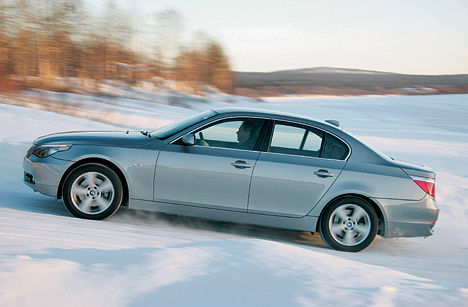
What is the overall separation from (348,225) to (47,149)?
3734 millimetres

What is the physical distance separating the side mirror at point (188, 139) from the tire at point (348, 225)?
5.86 ft

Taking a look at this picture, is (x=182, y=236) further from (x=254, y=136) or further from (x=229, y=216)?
(x=254, y=136)

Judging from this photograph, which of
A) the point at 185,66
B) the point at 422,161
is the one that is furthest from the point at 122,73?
the point at 422,161

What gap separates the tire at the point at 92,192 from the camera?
610cm

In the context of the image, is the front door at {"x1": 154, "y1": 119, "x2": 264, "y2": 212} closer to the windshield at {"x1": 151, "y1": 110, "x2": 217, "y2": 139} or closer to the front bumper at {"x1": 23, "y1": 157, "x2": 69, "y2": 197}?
the windshield at {"x1": 151, "y1": 110, "x2": 217, "y2": 139}

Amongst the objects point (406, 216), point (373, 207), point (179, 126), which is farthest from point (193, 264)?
point (406, 216)

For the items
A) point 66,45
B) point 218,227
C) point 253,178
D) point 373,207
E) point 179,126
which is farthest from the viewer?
point 66,45

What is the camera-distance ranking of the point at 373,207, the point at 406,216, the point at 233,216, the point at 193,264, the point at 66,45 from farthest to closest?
1. the point at 66,45
2. the point at 373,207
3. the point at 406,216
4. the point at 233,216
5. the point at 193,264

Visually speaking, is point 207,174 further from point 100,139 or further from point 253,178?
point 100,139

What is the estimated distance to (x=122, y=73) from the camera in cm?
2698

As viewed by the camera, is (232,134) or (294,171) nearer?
(294,171)

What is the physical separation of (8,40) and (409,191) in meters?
20.7

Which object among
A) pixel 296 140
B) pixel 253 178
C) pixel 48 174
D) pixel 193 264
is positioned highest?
pixel 296 140

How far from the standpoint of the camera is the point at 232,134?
6227 millimetres
